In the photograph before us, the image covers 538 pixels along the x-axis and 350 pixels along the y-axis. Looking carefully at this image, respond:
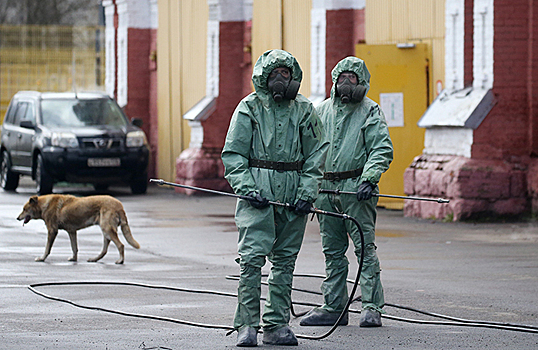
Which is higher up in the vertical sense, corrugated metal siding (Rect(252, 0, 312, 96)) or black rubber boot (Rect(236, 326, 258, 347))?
corrugated metal siding (Rect(252, 0, 312, 96))

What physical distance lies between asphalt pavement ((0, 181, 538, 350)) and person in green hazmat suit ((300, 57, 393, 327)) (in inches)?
9.7

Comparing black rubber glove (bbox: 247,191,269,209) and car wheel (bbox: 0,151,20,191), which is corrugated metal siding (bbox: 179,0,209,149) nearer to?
car wheel (bbox: 0,151,20,191)

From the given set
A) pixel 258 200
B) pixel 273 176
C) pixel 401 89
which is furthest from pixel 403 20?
pixel 258 200

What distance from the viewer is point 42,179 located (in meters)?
19.4

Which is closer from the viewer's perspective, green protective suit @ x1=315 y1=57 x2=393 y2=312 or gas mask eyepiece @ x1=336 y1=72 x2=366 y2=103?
green protective suit @ x1=315 y1=57 x2=393 y2=312

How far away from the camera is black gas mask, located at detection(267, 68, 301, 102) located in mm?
6633

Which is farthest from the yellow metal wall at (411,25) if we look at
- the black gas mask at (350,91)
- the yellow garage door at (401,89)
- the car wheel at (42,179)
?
the black gas mask at (350,91)

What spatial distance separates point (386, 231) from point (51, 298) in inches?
251

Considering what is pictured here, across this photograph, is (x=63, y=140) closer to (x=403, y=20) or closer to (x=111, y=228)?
(x=403, y=20)

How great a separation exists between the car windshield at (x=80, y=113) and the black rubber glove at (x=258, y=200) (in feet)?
45.7

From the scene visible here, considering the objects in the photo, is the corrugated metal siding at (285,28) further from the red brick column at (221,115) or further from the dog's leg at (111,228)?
the dog's leg at (111,228)

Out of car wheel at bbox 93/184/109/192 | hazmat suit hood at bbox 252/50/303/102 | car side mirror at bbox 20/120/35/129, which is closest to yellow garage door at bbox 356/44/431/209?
car side mirror at bbox 20/120/35/129

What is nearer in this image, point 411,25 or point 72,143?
point 411,25

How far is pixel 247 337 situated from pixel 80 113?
14.6 metres
